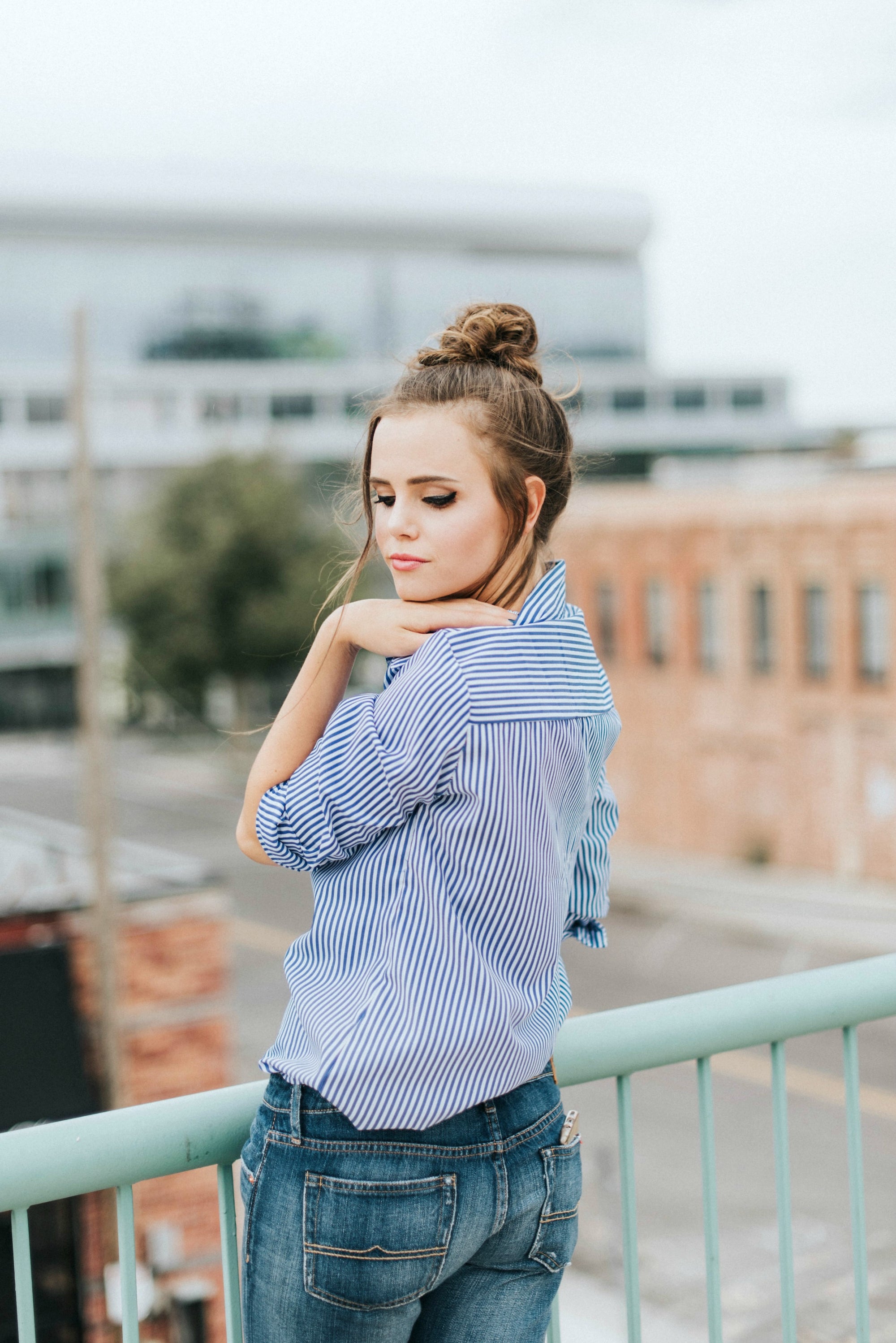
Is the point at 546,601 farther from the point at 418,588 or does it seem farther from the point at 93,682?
the point at 93,682

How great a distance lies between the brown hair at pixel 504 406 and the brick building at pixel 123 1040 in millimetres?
6024

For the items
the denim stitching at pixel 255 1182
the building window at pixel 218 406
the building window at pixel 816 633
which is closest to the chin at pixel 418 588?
the denim stitching at pixel 255 1182

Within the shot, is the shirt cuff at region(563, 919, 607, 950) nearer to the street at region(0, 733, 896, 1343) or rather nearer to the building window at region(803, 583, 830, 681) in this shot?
the street at region(0, 733, 896, 1343)

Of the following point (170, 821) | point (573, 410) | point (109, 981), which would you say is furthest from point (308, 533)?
point (573, 410)

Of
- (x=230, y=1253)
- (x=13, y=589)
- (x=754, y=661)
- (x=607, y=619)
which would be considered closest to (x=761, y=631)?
(x=754, y=661)

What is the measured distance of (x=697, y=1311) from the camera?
959 cm

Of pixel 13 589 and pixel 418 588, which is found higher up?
pixel 418 588

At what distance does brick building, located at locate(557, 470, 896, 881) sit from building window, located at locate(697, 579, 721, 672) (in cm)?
3

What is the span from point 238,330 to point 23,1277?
150 ft

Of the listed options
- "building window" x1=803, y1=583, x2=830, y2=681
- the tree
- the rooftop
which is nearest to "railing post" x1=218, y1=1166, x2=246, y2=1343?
the rooftop

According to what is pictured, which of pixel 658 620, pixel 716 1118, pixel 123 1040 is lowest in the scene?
pixel 716 1118

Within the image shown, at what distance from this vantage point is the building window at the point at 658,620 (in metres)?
25.1

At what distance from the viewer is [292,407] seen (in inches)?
1809

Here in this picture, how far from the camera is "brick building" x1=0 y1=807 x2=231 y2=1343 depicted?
670cm
